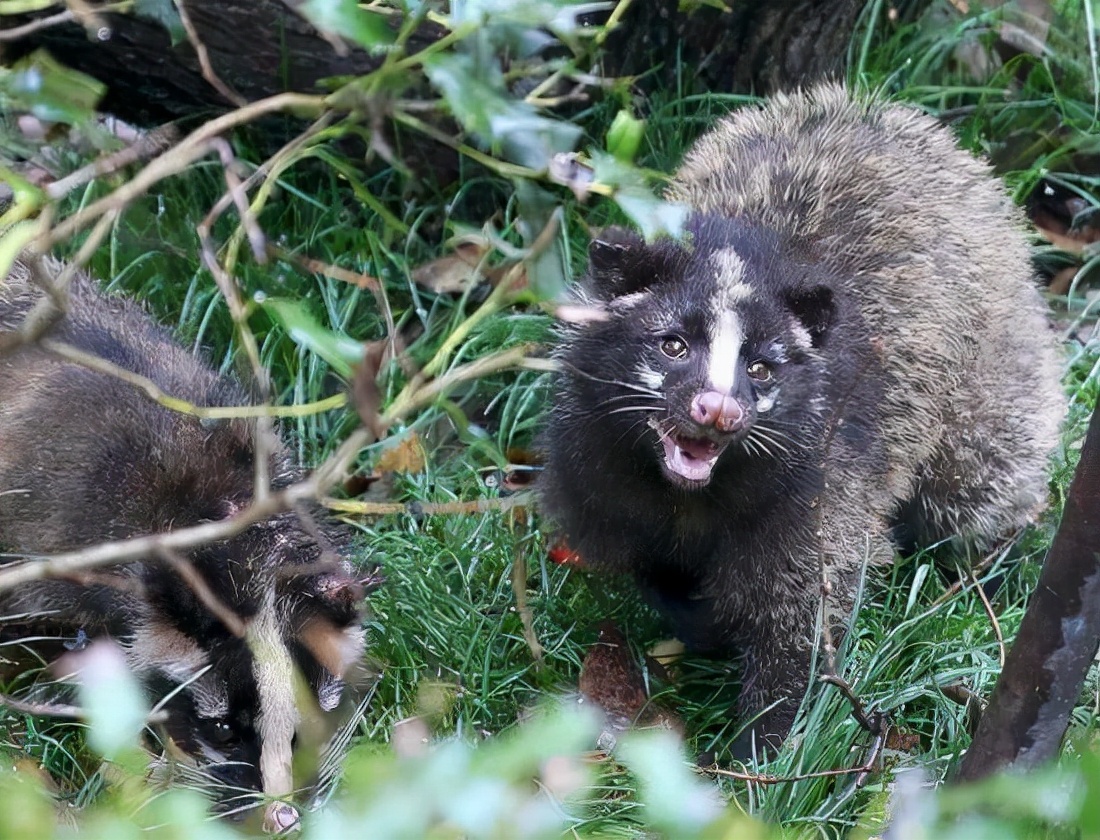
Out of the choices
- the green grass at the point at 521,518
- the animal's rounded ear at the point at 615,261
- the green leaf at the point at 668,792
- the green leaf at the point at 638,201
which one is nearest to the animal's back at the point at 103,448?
the green grass at the point at 521,518

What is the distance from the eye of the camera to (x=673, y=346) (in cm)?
385

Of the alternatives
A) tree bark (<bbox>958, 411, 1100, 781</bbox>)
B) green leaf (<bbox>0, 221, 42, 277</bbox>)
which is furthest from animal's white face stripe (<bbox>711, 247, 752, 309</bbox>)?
green leaf (<bbox>0, 221, 42, 277</bbox>)

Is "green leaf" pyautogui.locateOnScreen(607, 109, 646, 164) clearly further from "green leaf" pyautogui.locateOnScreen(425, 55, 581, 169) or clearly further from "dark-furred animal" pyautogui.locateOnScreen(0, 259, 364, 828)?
"dark-furred animal" pyautogui.locateOnScreen(0, 259, 364, 828)

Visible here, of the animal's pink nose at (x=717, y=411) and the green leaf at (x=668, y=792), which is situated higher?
the green leaf at (x=668, y=792)

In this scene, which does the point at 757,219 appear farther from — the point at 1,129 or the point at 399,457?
the point at 1,129

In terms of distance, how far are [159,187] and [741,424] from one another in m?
3.33

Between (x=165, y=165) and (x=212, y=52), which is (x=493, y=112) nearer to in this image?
(x=165, y=165)

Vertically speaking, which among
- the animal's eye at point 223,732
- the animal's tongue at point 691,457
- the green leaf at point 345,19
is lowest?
the animal's eye at point 223,732

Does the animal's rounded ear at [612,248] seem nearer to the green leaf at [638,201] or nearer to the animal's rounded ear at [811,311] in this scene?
the animal's rounded ear at [811,311]

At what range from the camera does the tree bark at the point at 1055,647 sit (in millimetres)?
2803

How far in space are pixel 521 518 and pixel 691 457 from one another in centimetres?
146

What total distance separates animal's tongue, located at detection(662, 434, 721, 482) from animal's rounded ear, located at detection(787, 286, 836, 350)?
0.50 metres

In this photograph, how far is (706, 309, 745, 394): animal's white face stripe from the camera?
11.9ft

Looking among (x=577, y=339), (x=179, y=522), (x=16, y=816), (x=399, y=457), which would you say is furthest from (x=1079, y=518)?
(x=399, y=457)
